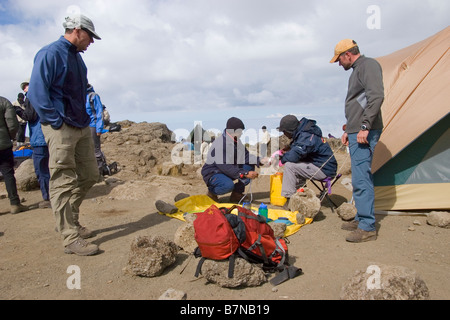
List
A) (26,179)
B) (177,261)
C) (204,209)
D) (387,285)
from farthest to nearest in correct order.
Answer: (26,179) < (204,209) < (177,261) < (387,285)

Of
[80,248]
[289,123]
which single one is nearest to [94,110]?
[289,123]

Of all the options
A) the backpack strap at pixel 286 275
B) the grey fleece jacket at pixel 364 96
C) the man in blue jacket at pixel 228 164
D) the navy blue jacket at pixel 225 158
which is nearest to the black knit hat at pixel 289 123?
the man in blue jacket at pixel 228 164

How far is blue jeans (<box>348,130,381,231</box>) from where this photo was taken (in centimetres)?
411

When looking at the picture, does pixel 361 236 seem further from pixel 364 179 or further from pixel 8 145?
pixel 8 145

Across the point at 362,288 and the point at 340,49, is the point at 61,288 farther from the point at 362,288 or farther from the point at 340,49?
the point at 340,49

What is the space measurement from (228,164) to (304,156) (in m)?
1.35

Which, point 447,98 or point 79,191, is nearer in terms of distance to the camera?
point 79,191

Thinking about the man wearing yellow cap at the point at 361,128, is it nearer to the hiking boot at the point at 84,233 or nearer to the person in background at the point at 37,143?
the hiking boot at the point at 84,233

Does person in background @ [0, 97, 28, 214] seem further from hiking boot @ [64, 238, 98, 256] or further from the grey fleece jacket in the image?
the grey fleece jacket

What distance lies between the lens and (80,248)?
3.90 metres

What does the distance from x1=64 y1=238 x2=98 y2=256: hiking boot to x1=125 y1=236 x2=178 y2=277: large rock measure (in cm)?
69

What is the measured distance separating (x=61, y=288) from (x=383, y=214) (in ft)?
14.1

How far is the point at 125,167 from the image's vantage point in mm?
11688
